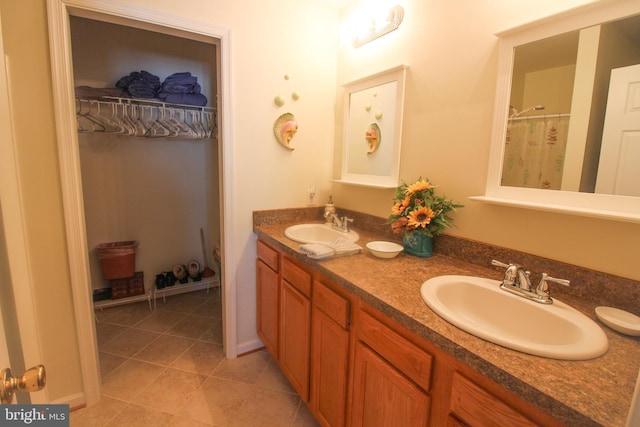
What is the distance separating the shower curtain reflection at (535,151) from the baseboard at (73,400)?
2.44 meters

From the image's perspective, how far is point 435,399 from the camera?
846 millimetres

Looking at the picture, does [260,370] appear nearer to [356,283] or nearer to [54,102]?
[356,283]

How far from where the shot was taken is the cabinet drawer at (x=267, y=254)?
5.82 ft

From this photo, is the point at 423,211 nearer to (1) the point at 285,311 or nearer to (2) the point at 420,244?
(2) the point at 420,244

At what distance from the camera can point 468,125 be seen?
1.36 metres

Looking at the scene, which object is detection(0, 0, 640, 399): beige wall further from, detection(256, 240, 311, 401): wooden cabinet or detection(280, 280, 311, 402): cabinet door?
detection(280, 280, 311, 402): cabinet door

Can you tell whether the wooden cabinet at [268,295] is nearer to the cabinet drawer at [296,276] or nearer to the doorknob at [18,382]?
the cabinet drawer at [296,276]

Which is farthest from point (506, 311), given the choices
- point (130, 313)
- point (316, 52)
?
point (130, 313)

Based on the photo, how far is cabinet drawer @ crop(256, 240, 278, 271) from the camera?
1.77 meters

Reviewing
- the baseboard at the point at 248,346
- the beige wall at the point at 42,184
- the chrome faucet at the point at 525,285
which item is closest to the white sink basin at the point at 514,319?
the chrome faucet at the point at 525,285

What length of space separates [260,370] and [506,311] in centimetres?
156

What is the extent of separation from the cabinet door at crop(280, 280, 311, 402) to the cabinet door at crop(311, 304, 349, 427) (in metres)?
0.07

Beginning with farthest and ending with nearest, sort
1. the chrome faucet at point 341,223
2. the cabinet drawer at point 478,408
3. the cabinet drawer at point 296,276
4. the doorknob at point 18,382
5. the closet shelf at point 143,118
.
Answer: the closet shelf at point 143,118, the chrome faucet at point 341,223, the cabinet drawer at point 296,276, the cabinet drawer at point 478,408, the doorknob at point 18,382

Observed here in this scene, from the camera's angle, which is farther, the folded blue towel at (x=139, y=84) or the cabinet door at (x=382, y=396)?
the folded blue towel at (x=139, y=84)
